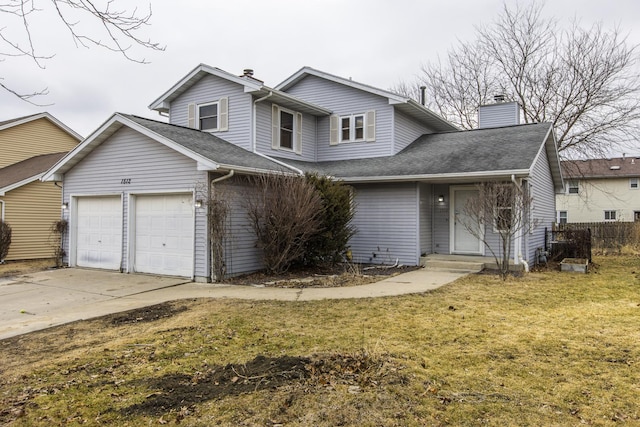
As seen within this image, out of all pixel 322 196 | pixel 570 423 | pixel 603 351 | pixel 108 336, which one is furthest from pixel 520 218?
pixel 108 336

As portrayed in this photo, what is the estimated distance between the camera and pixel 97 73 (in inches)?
280

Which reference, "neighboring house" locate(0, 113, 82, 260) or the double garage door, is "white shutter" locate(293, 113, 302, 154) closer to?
the double garage door

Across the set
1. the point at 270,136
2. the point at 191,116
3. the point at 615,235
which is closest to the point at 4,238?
the point at 191,116

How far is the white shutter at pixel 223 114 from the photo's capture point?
14445 millimetres

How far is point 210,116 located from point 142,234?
15.5 feet

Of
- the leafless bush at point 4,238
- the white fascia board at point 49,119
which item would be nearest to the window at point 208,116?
the leafless bush at point 4,238

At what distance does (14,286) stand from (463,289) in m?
10.3

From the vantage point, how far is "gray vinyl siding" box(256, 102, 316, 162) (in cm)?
1402

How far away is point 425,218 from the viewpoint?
46.3 feet

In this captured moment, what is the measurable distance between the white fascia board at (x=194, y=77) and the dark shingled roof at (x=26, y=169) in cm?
559

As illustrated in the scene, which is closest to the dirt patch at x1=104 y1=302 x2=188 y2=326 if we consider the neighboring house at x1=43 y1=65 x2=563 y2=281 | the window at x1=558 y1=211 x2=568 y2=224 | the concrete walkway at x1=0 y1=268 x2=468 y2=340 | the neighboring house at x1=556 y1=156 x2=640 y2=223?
the concrete walkway at x1=0 y1=268 x2=468 y2=340

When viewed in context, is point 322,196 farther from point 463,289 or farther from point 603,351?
point 603,351

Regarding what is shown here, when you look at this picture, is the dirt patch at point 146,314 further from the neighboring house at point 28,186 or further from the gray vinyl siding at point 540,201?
the neighboring house at point 28,186

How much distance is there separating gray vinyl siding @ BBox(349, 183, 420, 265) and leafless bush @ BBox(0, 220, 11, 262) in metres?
12.0
